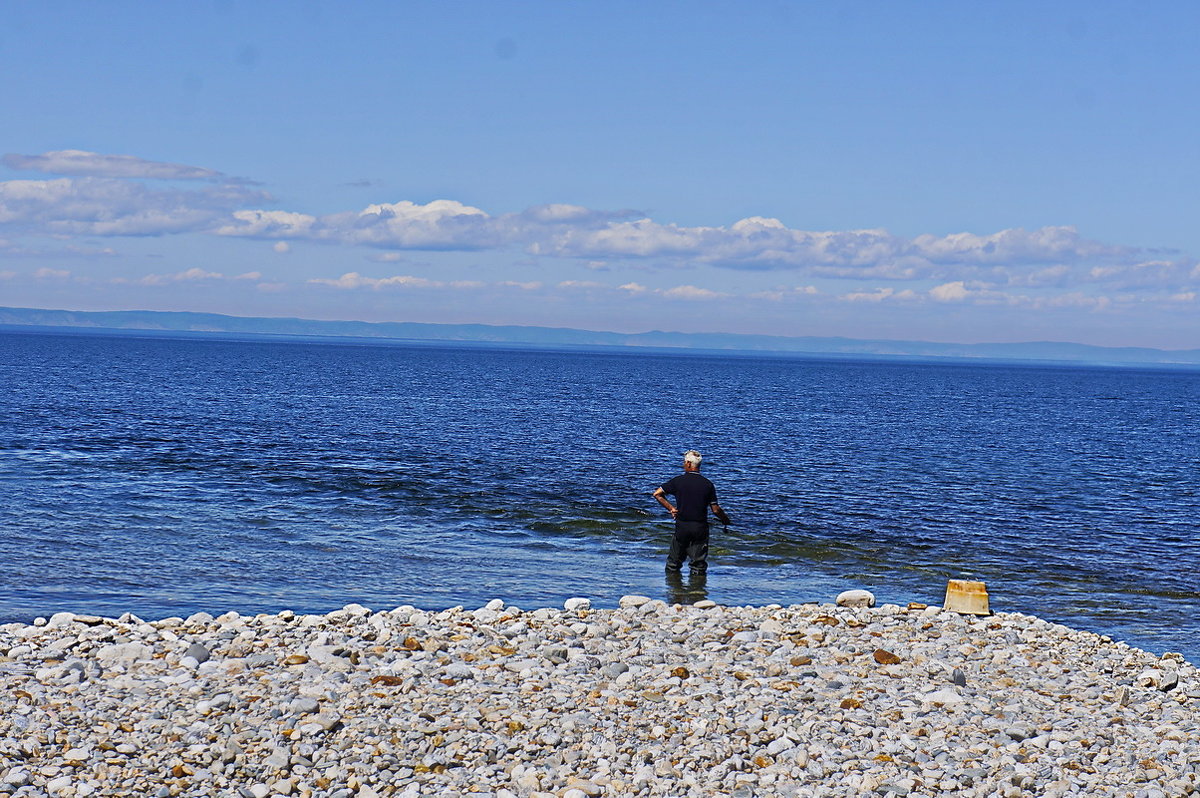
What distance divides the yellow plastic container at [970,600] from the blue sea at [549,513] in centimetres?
A: 293

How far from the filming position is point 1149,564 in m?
24.8

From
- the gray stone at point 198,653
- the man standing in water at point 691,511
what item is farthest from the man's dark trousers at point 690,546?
the gray stone at point 198,653

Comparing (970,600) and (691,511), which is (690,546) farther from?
(970,600)

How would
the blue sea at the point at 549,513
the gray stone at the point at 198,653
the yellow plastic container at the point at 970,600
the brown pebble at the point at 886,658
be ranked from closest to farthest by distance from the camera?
the gray stone at the point at 198,653, the brown pebble at the point at 886,658, the yellow plastic container at the point at 970,600, the blue sea at the point at 549,513

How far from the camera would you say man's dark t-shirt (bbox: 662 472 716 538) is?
1958cm

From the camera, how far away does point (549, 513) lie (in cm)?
2947

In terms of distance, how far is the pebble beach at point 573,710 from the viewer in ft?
32.8

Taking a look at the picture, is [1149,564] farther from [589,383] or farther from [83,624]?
[589,383]

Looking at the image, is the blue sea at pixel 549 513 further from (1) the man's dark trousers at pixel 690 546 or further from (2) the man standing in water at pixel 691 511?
(2) the man standing in water at pixel 691 511

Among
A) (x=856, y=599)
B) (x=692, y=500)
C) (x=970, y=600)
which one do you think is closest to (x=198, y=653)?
(x=692, y=500)

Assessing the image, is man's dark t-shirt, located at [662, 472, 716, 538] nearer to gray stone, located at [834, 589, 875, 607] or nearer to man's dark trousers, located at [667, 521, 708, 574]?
man's dark trousers, located at [667, 521, 708, 574]

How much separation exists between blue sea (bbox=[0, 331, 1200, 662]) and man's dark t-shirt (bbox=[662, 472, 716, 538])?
1.18 m

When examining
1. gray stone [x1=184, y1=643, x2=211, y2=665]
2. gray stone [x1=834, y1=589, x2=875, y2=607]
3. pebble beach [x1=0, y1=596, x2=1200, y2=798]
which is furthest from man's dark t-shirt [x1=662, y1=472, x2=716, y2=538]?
gray stone [x1=184, y1=643, x2=211, y2=665]

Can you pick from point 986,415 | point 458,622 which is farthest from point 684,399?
point 458,622
